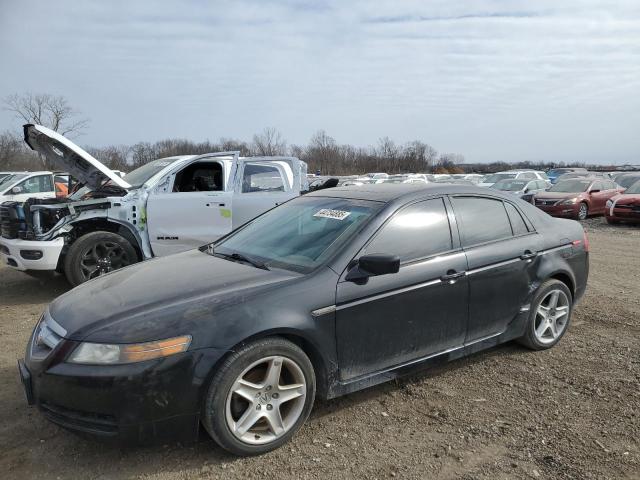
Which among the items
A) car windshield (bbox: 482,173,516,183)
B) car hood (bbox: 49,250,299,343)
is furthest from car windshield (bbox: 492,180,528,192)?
car hood (bbox: 49,250,299,343)

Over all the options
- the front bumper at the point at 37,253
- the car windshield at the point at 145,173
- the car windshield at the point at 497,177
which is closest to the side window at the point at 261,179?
the car windshield at the point at 145,173

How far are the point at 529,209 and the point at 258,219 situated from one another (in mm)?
2422

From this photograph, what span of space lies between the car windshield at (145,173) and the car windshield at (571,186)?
48.0 feet

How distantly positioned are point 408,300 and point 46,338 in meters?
2.23

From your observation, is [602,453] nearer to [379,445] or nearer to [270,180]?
[379,445]

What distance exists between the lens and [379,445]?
2898 millimetres

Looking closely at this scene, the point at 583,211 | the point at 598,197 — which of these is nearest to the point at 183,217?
the point at 583,211

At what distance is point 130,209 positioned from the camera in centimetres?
656

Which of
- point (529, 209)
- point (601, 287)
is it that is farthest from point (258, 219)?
point (601, 287)

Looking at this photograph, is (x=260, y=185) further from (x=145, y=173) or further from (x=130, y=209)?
(x=130, y=209)

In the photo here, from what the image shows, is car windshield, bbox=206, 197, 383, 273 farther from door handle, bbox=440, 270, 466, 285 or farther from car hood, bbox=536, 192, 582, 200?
car hood, bbox=536, 192, 582, 200

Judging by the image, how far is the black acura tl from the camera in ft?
8.27

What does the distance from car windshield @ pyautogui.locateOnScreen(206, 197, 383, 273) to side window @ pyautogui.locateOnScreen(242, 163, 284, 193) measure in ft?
9.97

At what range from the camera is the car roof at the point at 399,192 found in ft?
12.0
